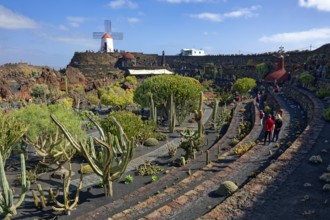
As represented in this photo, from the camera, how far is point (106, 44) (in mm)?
100500

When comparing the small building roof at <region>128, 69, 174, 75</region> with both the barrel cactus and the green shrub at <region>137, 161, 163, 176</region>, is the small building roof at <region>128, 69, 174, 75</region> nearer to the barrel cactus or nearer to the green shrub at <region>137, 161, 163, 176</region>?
the green shrub at <region>137, 161, 163, 176</region>

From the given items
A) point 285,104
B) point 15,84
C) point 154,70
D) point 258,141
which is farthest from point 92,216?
point 154,70

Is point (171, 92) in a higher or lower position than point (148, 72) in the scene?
lower

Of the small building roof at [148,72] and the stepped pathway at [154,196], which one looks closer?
the stepped pathway at [154,196]

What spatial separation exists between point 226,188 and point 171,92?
17681mm

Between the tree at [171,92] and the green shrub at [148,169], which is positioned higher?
the tree at [171,92]

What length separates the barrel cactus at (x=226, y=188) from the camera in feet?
38.2

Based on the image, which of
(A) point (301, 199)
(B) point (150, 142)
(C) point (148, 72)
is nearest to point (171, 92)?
(B) point (150, 142)

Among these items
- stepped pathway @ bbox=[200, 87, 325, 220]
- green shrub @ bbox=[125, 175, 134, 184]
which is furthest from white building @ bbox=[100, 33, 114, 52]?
stepped pathway @ bbox=[200, 87, 325, 220]

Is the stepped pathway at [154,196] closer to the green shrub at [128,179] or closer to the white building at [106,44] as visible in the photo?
the green shrub at [128,179]

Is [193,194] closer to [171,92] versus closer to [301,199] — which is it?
[301,199]

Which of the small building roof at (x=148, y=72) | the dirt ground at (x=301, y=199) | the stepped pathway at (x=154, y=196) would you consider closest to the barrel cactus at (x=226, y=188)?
the dirt ground at (x=301, y=199)

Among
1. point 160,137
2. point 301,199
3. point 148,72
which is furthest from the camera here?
point 148,72

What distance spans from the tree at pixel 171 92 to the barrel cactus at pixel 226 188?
17.5 meters
